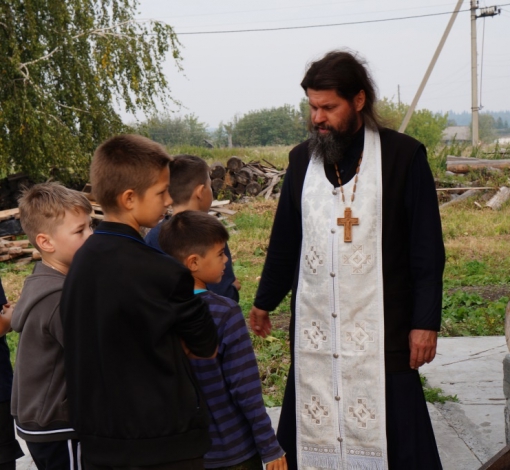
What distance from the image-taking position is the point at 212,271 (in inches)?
102

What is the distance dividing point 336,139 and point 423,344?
3.03 ft

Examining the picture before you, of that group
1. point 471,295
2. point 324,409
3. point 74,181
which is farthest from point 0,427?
point 74,181

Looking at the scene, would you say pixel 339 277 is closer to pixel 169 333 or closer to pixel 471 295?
pixel 169 333

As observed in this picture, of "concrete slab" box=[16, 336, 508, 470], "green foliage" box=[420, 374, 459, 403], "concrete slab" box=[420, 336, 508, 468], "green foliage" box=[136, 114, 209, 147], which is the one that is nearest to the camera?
"concrete slab" box=[16, 336, 508, 470]

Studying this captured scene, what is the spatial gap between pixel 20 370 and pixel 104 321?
2.12 ft

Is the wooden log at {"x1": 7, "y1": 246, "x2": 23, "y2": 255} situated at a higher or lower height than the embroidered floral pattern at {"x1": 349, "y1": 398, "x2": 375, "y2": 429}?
lower

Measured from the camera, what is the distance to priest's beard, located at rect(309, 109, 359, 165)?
10.4 feet

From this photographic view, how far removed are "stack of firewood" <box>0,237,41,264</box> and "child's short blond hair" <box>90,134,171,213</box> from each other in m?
10.4

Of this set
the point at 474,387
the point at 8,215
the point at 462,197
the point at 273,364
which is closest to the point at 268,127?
the point at 462,197

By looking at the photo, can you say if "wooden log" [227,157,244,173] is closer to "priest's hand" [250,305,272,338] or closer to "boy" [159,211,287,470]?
"priest's hand" [250,305,272,338]

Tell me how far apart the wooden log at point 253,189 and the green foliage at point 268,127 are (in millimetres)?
57830

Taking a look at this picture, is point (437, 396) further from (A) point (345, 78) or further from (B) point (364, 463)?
(A) point (345, 78)

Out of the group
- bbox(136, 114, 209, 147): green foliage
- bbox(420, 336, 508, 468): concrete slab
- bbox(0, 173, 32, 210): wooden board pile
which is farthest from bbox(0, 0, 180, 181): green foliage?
bbox(136, 114, 209, 147): green foliage

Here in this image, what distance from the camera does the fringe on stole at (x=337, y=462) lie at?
310 cm
